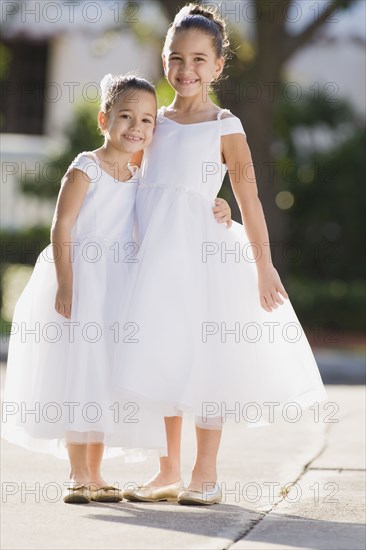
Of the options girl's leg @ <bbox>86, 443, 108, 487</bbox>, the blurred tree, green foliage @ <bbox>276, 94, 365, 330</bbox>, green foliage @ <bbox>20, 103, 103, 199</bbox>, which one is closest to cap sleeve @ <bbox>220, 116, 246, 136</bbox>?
girl's leg @ <bbox>86, 443, 108, 487</bbox>

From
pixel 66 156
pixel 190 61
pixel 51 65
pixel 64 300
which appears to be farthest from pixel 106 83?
pixel 51 65

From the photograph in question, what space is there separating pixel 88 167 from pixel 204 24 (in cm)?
75

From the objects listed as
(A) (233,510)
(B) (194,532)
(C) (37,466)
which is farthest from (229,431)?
(B) (194,532)

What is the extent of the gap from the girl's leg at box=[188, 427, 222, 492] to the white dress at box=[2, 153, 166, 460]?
20cm

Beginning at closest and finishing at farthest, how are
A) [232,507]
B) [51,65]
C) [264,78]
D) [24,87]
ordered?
[232,507] < [264,78] < [51,65] < [24,87]

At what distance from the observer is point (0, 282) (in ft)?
55.5

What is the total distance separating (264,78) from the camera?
603 inches

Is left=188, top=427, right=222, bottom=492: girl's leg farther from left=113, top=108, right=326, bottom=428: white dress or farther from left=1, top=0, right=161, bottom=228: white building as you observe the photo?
left=1, top=0, right=161, bottom=228: white building

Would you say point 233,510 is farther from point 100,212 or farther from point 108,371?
point 100,212

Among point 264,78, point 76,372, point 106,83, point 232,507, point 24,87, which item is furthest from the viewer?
point 24,87

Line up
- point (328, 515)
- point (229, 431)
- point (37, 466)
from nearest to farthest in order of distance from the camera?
point (328, 515) < point (37, 466) < point (229, 431)

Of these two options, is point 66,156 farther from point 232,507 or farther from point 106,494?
point 232,507

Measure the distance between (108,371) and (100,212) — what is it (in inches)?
25.4

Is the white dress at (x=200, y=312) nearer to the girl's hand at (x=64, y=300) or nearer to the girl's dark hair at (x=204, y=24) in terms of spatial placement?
the girl's hand at (x=64, y=300)
